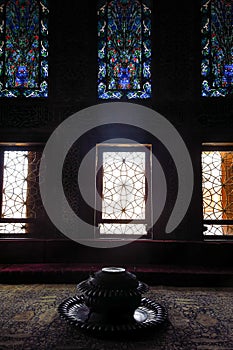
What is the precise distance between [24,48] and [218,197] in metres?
3.60

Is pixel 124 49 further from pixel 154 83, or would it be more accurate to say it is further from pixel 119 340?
pixel 119 340

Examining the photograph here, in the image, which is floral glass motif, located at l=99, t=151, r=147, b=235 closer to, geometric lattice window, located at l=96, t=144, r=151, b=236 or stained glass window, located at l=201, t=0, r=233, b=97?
geometric lattice window, located at l=96, t=144, r=151, b=236

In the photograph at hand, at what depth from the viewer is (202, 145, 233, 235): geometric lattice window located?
3893 mm

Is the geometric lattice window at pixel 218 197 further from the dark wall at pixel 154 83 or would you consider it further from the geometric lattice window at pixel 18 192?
the geometric lattice window at pixel 18 192

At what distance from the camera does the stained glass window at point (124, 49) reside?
4.14 meters

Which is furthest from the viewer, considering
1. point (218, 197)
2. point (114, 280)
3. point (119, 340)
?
point (218, 197)

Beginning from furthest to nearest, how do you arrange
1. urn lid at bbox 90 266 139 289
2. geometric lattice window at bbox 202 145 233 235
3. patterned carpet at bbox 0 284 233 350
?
geometric lattice window at bbox 202 145 233 235 → urn lid at bbox 90 266 139 289 → patterned carpet at bbox 0 284 233 350

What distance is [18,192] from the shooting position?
3.97 meters

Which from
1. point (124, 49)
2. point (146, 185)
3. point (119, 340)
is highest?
point (124, 49)

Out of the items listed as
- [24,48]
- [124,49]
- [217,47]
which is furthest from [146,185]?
[24,48]

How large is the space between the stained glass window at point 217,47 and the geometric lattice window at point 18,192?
8.98ft

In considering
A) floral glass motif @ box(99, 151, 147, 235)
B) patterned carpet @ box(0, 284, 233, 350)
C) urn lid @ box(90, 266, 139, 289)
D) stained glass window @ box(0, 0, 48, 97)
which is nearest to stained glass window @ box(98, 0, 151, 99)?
stained glass window @ box(0, 0, 48, 97)

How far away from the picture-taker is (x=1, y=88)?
413 centimetres

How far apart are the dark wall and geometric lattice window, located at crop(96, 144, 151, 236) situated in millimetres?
264
